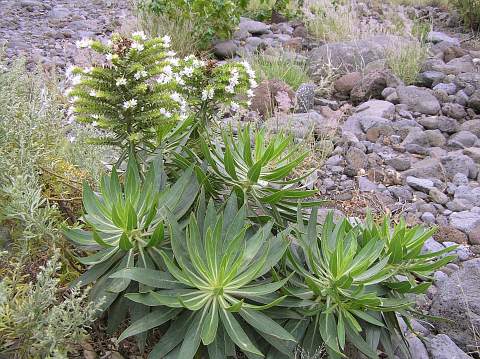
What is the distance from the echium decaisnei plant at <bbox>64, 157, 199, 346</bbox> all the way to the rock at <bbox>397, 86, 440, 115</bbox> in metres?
4.60

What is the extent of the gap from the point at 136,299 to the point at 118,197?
459 mm

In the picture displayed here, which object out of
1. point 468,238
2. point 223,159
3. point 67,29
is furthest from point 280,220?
point 67,29

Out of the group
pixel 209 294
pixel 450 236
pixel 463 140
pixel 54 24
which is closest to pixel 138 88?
pixel 209 294

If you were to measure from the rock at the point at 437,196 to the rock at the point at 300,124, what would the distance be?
1.09 m

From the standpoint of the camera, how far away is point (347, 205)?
428 centimetres

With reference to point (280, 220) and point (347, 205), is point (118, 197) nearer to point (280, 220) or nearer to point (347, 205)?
point (280, 220)

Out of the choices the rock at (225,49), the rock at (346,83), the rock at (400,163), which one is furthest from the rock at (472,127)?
the rock at (225,49)

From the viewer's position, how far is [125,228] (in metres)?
2.13

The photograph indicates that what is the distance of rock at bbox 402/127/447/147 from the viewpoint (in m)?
5.52

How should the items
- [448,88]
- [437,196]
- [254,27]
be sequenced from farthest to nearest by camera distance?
[254,27]
[448,88]
[437,196]

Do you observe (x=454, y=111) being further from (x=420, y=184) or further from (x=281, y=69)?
(x=281, y=69)

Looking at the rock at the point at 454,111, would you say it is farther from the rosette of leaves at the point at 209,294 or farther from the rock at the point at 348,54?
the rosette of leaves at the point at 209,294

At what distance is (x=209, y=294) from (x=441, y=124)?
15.3 ft

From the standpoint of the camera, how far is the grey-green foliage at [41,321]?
1812mm
